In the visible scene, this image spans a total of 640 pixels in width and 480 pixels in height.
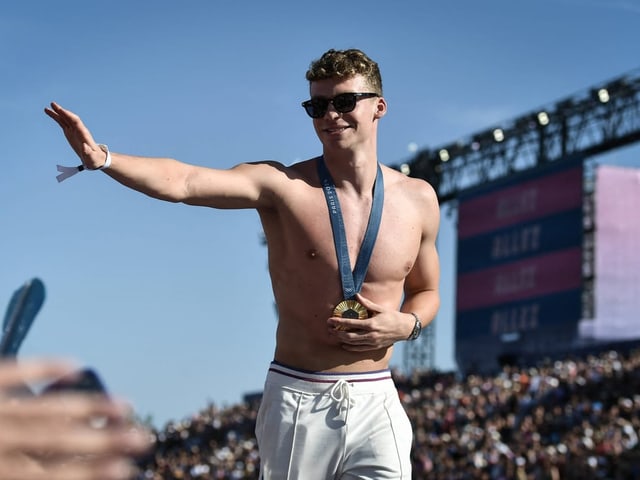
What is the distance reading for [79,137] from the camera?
297cm

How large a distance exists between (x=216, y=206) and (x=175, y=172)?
0.25 metres

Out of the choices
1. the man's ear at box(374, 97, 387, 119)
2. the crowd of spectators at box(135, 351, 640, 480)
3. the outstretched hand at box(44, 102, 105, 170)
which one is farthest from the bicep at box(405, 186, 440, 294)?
the crowd of spectators at box(135, 351, 640, 480)

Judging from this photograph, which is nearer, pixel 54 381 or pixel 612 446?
pixel 54 381

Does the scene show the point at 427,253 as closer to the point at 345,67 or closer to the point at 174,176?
the point at 345,67

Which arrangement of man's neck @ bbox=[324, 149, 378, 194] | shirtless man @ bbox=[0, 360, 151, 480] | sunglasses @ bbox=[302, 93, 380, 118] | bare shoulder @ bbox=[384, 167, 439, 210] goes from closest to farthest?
shirtless man @ bbox=[0, 360, 151, 480] < sunglasses @ bbox=[302, 93, 380, 118] < man's neck @ bbox=[324, 149, 378, 194] < bare shoulder @ bbox=[384, 167, 439, 210]

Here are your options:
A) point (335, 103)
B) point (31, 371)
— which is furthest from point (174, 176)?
point (31, 371)

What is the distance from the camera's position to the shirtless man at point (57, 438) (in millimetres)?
879

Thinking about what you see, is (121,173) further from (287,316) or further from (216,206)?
(287,316)

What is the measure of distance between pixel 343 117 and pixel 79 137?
3.92 feet

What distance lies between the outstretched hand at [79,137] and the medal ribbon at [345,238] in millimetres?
1064

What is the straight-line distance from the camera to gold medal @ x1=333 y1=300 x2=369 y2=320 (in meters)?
3.82

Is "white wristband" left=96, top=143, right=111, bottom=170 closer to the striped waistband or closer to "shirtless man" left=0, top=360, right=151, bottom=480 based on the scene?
the striped waistband

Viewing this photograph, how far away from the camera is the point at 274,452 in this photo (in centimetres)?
379

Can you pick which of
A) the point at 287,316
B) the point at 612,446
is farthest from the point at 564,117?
the point at 287,316
